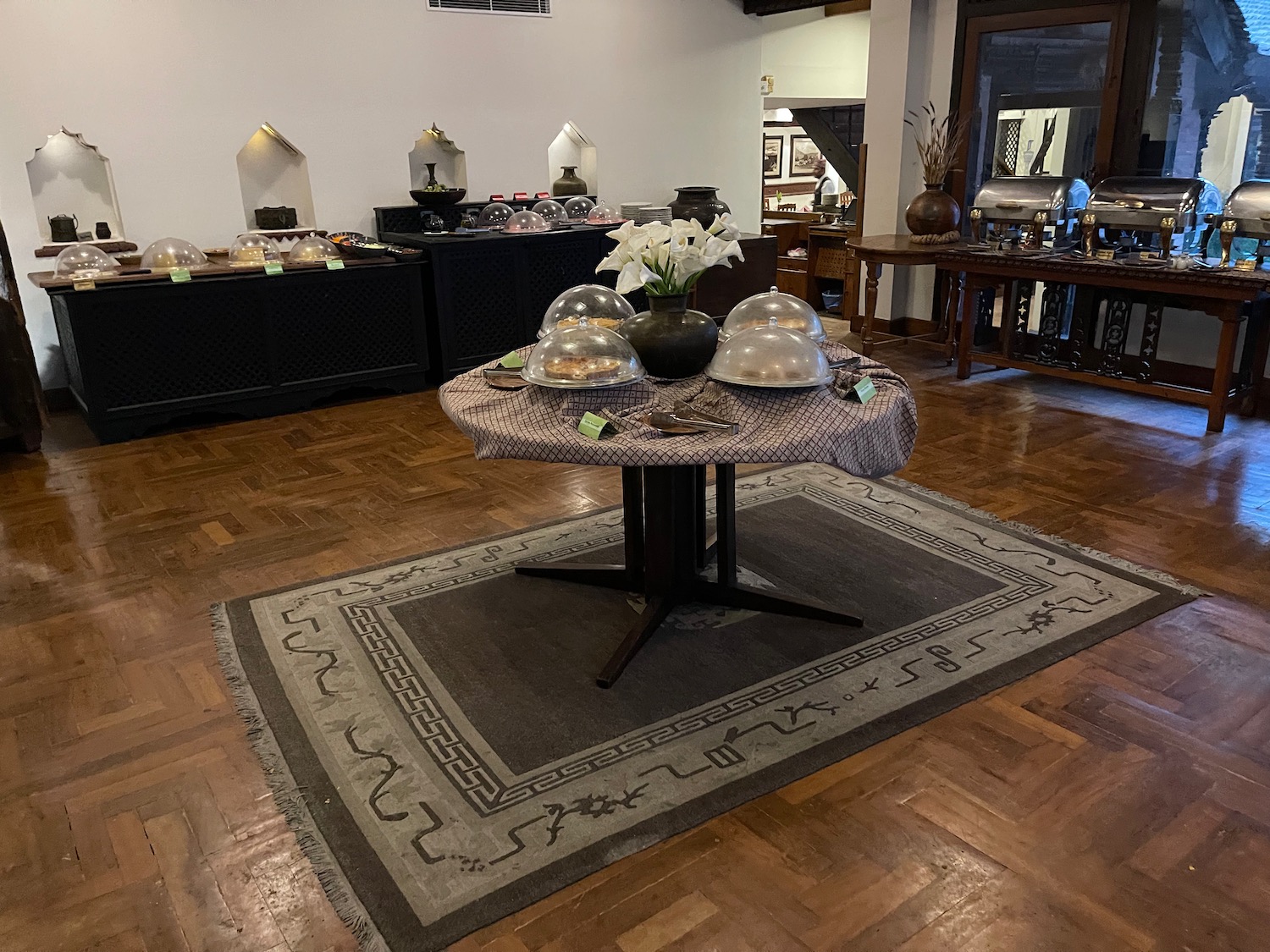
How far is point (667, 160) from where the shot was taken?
23.4ft

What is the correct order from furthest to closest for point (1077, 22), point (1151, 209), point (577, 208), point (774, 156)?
1. point (774, 156)
2. point (577, 208)
3. point (1077, 22)
4. point (1151, 209)

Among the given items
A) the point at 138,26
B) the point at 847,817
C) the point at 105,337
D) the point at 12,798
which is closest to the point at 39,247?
the point at 105,337

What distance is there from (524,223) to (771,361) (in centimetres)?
372

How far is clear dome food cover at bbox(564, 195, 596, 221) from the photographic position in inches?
247

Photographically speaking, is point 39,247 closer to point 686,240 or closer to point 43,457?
point 43,457

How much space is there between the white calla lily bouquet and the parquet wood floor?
1.16m

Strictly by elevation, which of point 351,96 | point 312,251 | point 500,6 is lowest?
point 312,251

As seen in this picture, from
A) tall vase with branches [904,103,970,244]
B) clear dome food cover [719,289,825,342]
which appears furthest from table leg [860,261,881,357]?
clear dome food cover [719,289,825,342]

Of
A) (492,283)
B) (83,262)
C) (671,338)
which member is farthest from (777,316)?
(83,262)

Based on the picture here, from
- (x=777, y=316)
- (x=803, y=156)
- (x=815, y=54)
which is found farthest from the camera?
(x=803, y=156)

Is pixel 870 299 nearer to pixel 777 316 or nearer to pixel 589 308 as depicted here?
pixel 777 316

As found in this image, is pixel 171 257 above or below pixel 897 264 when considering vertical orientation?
above

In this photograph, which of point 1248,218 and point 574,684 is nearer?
point 574,684

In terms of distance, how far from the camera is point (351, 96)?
569 cm
